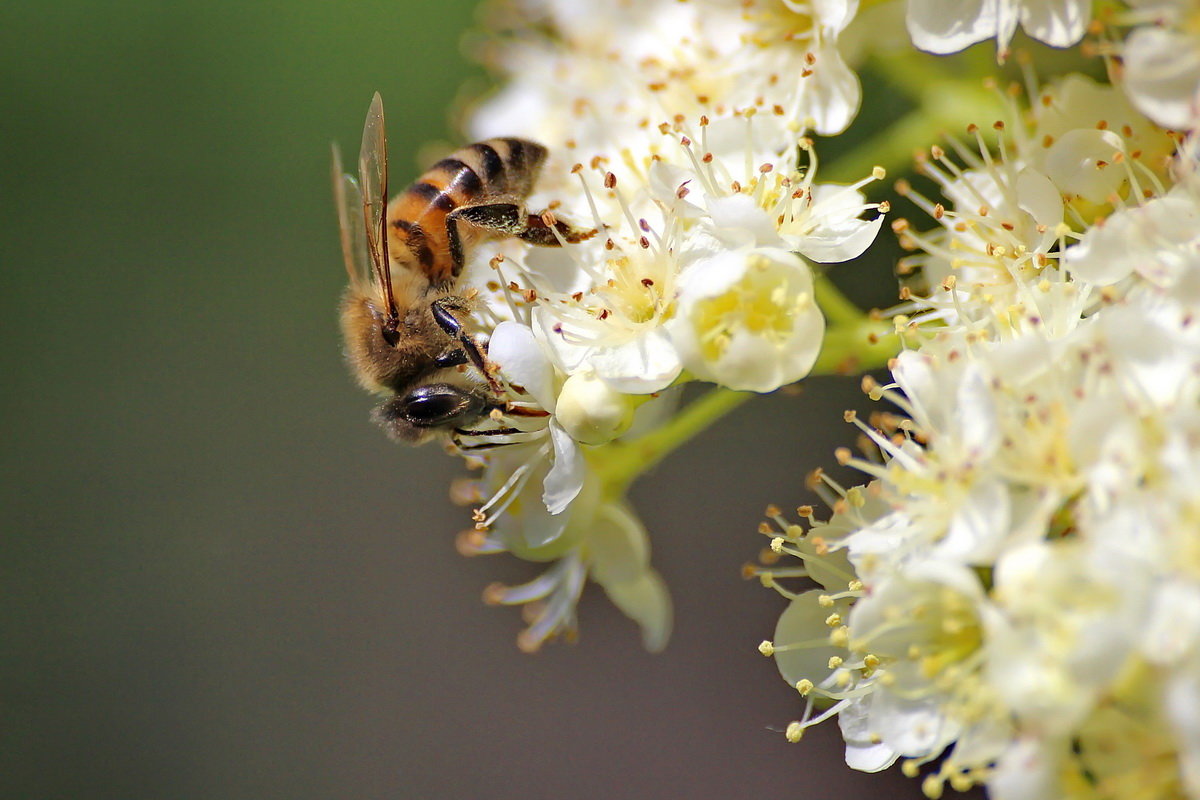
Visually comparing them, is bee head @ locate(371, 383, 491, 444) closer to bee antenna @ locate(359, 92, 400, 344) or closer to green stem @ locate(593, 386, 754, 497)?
bee antenna @ locate(359, 92, 400, 344)

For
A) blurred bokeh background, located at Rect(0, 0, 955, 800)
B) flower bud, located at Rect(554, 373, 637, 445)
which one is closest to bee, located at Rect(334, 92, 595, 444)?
flower bud, located at Rect(554, 373, 637, 445)

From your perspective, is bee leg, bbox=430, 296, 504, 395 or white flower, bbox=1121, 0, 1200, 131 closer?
white flower, bbox=1121, 0, 1200, 131

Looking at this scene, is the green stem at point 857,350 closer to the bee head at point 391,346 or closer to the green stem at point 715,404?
the green stem at point 715,404

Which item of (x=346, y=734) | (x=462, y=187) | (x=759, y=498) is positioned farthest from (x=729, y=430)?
(x=462, y=187)

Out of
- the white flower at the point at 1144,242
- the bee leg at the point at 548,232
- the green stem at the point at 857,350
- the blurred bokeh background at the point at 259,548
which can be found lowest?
the blurred bokeh background at the point at 259,548

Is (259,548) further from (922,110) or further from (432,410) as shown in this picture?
(922,110)

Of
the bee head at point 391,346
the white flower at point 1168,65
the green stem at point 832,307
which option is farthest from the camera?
the bee head at point 391,346

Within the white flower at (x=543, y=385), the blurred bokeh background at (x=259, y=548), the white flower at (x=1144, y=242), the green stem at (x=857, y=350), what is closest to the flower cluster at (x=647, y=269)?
the white flower at (x=543, y=385)
